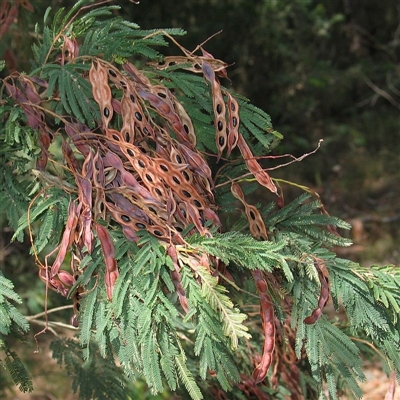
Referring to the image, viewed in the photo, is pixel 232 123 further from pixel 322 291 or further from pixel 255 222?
pixel 322 291

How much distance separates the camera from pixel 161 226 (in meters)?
1.19

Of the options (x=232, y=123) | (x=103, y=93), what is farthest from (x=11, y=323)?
(x=232, y=123)

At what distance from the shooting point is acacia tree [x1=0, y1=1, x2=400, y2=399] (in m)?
1.16

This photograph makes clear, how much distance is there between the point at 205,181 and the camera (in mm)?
1295

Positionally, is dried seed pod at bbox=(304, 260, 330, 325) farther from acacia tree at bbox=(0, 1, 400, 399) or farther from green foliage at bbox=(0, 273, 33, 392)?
green foliage at bbox=(0, 273, 33, 392)

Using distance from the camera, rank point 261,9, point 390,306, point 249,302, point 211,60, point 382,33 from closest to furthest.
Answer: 1. point 390,306
2. point 211,60
3. point 249,302
4. point 261,9
5. point 382,33

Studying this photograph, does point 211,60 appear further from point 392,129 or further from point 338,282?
point 392,129

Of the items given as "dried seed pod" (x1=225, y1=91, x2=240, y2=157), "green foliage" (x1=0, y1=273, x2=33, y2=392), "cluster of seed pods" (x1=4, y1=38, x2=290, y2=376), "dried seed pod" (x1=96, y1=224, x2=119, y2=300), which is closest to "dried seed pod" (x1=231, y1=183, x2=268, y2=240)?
"cluster of seed pods" (x1=4, y1=38, x2=290, y2=376)

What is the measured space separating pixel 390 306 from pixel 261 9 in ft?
14.2

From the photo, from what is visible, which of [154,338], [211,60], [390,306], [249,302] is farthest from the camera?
[249,302]

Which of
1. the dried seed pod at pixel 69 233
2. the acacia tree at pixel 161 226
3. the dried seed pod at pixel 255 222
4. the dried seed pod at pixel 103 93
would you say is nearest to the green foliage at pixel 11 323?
the acacia tree at pixel 161 226

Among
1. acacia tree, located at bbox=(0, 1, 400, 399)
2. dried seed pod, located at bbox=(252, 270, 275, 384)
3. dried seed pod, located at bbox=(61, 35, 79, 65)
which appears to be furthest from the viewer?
dried seed pod, located at bbox=(61, 35, 79, 65)

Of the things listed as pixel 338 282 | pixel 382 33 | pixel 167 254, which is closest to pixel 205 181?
pixel 167 254

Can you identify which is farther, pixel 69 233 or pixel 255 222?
pixel 255 222
